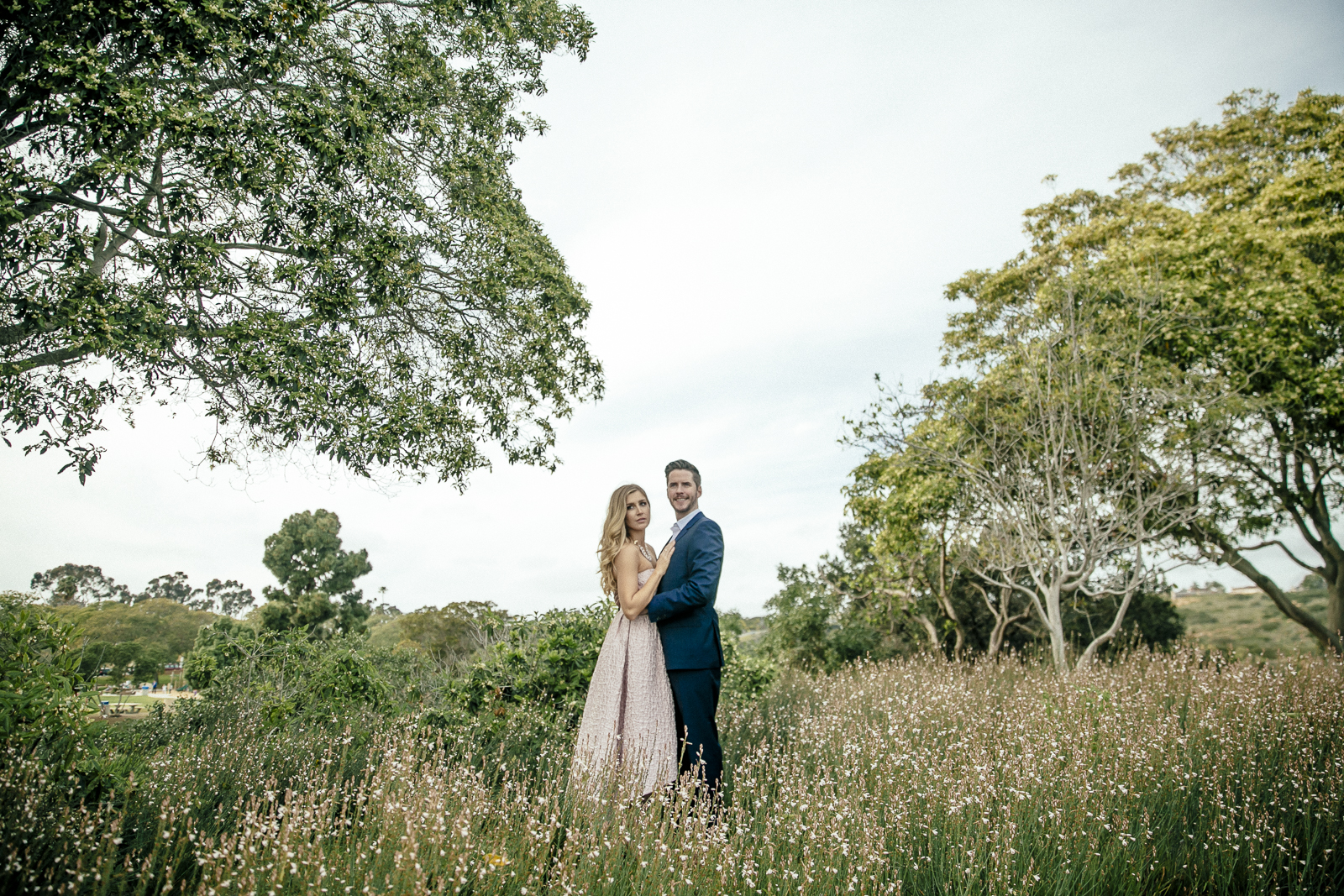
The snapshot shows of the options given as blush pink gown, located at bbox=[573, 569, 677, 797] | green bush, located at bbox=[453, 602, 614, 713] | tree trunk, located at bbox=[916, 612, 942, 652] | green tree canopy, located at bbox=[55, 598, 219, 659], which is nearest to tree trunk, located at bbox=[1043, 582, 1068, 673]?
tree trunk, located at bbox=[916, 612, 942, 652]

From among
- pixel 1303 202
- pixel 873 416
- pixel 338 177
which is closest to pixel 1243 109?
pixel 1303 202

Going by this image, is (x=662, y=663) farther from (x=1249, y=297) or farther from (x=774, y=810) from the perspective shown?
(x=1249, y=297)

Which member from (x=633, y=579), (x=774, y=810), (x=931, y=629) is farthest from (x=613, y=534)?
(x=931, y=629)

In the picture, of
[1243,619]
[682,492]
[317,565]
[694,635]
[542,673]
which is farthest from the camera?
[1243,619]

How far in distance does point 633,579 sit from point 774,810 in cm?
137

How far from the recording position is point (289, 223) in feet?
27.1

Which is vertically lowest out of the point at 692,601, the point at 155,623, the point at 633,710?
the point at 633,710

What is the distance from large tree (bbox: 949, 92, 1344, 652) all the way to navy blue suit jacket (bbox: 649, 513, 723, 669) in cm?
1050

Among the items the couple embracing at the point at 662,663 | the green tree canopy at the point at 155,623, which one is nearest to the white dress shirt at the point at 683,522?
the couple embracing at the point at 662,663

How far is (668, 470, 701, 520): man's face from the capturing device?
13.6ft

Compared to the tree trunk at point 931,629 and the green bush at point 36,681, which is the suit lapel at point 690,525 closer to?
the green bush at point 36,681

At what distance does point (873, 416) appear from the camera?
12.5 meters

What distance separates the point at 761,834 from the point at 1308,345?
13737 mm

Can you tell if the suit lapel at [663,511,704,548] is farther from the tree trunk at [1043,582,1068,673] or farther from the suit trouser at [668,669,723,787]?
the tree trunk at [1043,582,1068,673]
